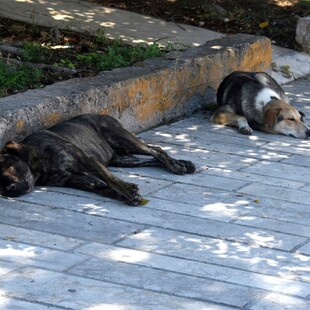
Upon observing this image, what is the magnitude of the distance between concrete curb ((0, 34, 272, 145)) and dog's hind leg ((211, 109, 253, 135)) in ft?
1.38

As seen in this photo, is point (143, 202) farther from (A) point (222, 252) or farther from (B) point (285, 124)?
(B) point (285, 124)

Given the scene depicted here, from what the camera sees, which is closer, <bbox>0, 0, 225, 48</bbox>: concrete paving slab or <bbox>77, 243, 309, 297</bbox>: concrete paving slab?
<bbox>77, 243, 309, 297</bbox>: concrete paving slab

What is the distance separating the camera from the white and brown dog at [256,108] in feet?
31.6

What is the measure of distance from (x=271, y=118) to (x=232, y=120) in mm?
404

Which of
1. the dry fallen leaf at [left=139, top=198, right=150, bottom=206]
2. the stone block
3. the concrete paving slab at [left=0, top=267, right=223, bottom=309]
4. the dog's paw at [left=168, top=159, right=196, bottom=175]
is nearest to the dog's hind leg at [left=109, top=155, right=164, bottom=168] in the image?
the dog's paw at [left=168, top=159, right=196, bottom=175]

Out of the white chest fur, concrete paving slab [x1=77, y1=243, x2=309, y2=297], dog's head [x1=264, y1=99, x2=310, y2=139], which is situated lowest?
concrete paving slab [x1=77, y1=243, x2=309, y2=297]

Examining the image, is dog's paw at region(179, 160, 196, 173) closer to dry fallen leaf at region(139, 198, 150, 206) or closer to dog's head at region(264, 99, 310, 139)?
dry fallen leaf at region(139, 198, 150, 206)

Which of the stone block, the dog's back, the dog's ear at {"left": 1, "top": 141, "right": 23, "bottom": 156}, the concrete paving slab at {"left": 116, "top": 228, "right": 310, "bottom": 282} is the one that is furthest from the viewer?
the stone block

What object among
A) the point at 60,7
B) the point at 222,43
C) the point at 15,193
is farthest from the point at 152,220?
the point at 60,7

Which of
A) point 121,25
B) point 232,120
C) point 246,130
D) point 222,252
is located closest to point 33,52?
point 232,120

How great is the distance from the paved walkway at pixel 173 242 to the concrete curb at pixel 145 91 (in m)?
0.74

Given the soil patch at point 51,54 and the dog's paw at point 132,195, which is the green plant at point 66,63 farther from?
the dog's paw at point 132,195

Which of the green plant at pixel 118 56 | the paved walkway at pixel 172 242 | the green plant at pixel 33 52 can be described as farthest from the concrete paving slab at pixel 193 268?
the green plant at pixel 33 52

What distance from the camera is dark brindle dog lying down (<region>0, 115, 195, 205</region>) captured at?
7.13m
